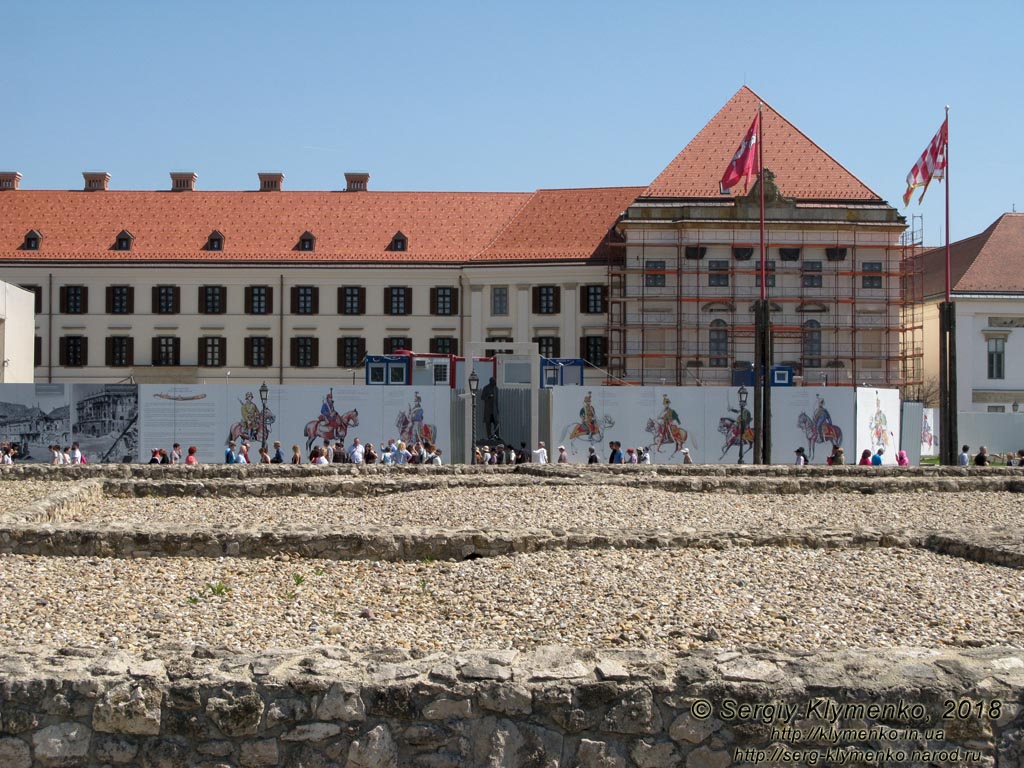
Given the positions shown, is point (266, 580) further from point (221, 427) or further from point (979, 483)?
point (221, 427)

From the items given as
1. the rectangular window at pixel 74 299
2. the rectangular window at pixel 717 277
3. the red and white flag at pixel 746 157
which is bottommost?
the rectangular window at pixel 74 299

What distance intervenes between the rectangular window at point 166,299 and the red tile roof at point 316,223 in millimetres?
1606

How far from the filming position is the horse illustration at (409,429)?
114 ft

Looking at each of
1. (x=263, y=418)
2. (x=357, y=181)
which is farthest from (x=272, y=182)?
(x=263, y=418)

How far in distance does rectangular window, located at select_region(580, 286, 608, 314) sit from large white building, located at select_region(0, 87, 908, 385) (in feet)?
0.23

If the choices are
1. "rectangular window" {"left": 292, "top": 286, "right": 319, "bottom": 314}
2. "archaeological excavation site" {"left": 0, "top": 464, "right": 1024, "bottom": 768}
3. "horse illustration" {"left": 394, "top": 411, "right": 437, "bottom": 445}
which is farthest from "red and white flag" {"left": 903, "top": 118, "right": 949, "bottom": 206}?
"rectangular window" {"left": 292, "top": 286, "right": 319, "bottom": 314}

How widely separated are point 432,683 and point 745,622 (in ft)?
11.2

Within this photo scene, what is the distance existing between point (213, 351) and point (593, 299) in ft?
63.8

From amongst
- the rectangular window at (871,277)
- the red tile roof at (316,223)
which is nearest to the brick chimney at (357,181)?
the red tile roof at (316,223)

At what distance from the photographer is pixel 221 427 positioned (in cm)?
3431

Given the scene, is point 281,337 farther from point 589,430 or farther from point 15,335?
point 589,430

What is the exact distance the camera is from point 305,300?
204 feet

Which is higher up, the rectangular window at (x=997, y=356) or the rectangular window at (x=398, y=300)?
the rectangular window at (x=398, y=300)

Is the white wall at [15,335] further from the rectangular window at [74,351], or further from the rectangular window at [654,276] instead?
the rectangular window at [654,276]
